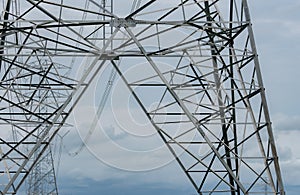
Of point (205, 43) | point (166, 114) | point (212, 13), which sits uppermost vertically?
point (212, 13)

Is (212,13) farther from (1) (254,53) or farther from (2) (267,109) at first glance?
(2) (267,109)

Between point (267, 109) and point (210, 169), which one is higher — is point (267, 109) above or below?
above

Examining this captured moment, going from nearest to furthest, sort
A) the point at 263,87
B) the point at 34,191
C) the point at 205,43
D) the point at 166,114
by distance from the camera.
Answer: the point at 263,87 < the point at 205,43 < the point at 166,114 < the point at 34,191

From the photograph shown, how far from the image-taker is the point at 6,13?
2000cm

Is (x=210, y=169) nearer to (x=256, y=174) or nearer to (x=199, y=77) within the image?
(x=256, y=174)

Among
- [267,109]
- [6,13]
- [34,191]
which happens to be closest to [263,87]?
[267,109]

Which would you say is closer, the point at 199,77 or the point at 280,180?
the point at 280,180

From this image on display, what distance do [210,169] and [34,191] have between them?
25162 millimetres

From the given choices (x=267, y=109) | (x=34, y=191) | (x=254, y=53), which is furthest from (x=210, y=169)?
(x=34, y=191)

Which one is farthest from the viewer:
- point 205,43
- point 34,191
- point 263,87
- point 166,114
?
point 34,191

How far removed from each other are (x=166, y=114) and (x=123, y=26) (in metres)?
4.58

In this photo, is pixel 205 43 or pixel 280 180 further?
pixel 205 43

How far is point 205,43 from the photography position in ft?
64.8

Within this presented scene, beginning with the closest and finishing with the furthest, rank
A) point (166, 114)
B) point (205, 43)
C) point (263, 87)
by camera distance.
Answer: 1. point (263, 87)
2. point (205, 43)
3. point (166, 114)
